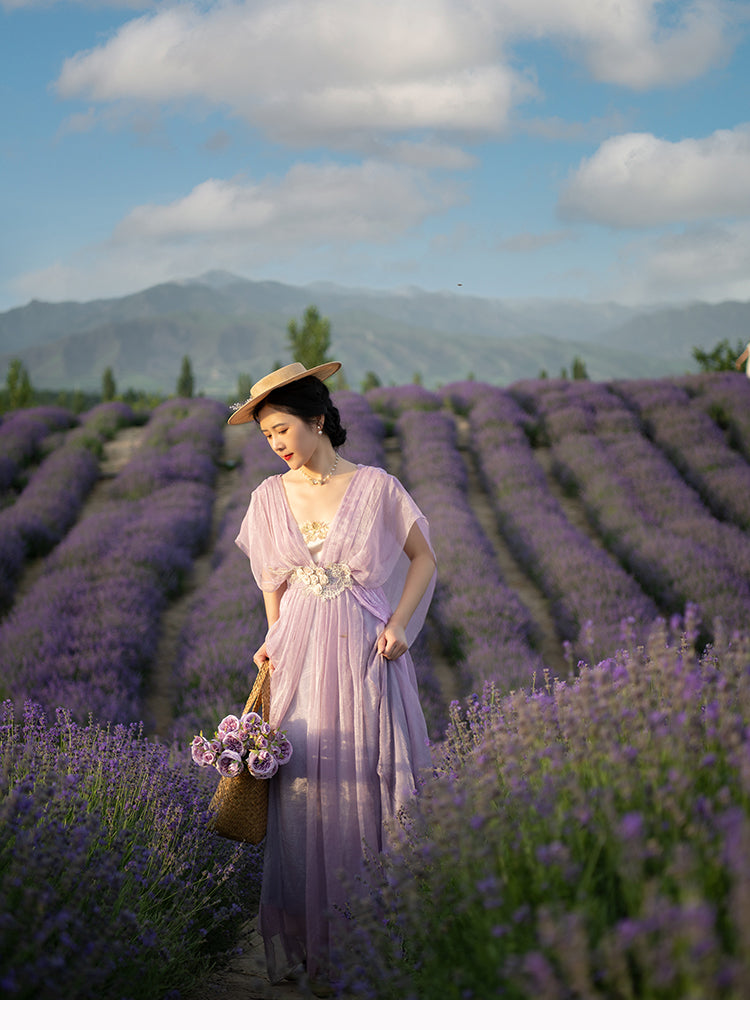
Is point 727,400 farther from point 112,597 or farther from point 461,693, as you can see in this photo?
point 112,597

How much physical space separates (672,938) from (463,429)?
1181 centimetres

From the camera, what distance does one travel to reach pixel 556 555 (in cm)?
727

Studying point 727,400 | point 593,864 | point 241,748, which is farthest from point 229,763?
point 727,400

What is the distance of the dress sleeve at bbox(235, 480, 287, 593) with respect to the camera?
9.31 ft

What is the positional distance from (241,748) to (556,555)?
5.18 meters

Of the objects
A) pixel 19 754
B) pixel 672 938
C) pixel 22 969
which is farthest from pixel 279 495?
pixel 672 938

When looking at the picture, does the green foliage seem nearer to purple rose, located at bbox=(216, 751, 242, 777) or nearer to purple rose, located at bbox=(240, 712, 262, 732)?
purple rose, located at bbox=(240, 712, 262, 732)

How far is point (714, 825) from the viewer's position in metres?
1.34

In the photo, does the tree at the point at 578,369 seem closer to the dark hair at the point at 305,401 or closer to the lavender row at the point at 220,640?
the lavender row at the point at 220,640

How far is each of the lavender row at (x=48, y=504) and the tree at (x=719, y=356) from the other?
54.0 ft

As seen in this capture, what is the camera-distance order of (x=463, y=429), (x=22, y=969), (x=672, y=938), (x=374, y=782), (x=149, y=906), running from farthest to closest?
(x=463, y=429) → (x=374, y=782) → (x=149, y=906) → (x=22, y=969) → (x=672, y=938)

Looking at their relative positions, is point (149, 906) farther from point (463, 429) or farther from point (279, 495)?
point (463, 429)

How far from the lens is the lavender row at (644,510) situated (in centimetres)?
634

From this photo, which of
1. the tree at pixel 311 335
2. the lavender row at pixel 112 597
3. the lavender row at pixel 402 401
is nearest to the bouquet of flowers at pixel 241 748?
the lavender row at pixel 112 597
